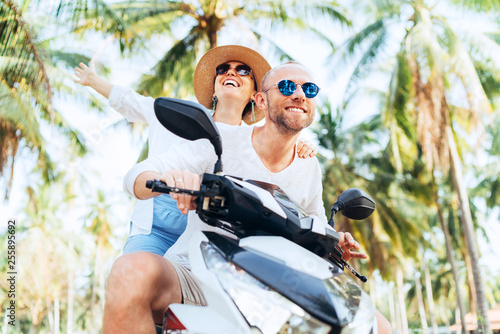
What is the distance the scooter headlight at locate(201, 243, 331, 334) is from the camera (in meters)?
1.22

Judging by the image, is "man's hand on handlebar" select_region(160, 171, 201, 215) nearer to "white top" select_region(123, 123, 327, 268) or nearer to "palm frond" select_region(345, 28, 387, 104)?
"white top" select_region(123, 123, 327, 268)

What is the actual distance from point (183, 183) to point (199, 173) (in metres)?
0.47

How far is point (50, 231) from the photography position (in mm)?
34219

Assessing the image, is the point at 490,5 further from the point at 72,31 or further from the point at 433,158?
the point at 72,31

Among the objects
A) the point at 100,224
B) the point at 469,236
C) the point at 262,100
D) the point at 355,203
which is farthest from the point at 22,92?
the point at 100,224

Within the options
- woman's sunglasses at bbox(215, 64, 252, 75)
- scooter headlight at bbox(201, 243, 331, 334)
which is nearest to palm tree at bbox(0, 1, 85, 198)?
woman's sunglasses at bbox(215, 64, 252, 75)

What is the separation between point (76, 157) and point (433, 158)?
38.2 ft

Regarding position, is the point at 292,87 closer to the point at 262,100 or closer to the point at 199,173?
the point at 262,100

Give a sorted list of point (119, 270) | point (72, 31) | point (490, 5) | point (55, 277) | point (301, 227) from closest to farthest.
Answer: point (119, 270)
point (301, 227)
point (72, 31)
point (490, 5)
point (55, 277)

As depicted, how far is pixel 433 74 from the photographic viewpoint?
14500 millimetres

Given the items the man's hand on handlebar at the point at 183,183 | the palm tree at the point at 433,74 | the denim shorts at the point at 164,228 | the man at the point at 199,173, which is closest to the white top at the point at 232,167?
the man at the point at 199,173

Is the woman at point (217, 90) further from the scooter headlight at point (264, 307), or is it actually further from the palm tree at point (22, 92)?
the palm tree at point (22, 92)

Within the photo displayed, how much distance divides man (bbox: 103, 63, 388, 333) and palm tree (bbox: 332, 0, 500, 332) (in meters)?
12.8

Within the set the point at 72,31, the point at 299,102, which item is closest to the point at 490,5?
the point at 72,31
